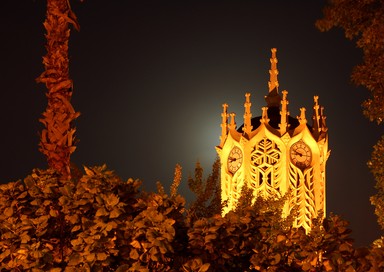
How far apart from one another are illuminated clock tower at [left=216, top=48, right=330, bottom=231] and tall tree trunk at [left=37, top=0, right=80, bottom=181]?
5514 millimetres

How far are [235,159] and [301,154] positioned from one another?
1294mm

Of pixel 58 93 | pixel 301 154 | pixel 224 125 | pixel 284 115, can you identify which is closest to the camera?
pixel 58 93

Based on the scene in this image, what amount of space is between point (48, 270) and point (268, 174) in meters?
7.72

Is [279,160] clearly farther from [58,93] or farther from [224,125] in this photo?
[58,93]

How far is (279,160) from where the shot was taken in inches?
517

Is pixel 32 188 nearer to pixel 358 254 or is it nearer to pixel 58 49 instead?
pixel 58 49

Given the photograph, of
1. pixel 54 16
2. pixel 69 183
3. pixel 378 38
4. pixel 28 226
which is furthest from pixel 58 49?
pixel 378 38

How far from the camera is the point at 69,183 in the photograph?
6699 mm

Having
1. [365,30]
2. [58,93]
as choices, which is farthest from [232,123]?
[58,93]

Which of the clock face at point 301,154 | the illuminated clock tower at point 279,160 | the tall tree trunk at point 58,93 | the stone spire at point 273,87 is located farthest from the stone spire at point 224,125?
the tall tree trunk at point 58,93

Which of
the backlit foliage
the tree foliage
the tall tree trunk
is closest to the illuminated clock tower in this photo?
the tree foliage

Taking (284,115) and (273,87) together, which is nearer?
(284,115)

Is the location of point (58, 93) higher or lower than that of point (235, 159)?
lower

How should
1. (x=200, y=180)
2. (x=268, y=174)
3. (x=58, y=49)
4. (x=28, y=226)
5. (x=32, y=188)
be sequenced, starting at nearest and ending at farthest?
(x=28, y=226)
(x=32, y=188)
(x=58, y=49)
(x=200, y=180)
(x=268, y=174)
